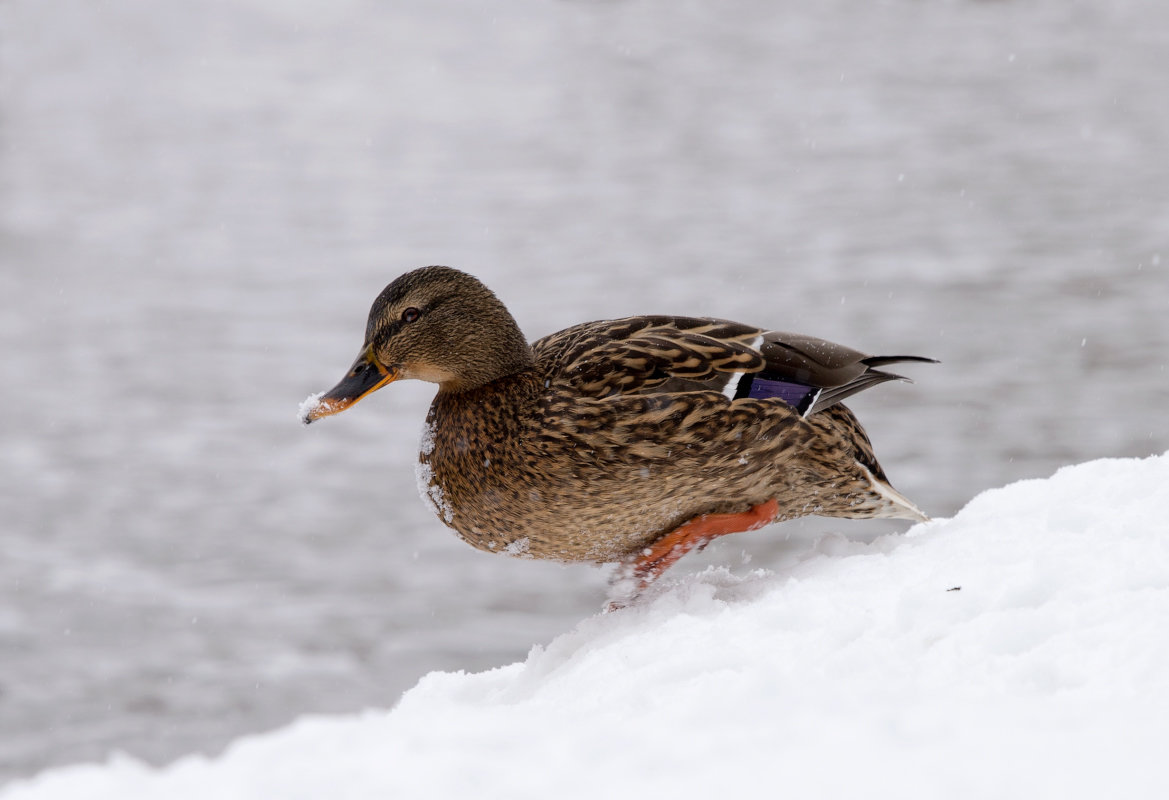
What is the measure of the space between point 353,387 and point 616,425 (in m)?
0.70

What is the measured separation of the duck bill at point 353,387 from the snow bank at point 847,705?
830 millimetres

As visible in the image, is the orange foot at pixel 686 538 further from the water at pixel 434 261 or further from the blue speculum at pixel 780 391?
the water at pixel 434 261

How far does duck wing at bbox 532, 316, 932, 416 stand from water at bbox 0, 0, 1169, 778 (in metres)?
1.30

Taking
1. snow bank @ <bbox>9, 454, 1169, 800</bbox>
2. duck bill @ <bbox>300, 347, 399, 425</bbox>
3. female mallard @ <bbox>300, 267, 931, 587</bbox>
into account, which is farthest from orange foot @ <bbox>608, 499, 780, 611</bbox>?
duck bill @ <bbox>300, 347, 399, 425</bbox>

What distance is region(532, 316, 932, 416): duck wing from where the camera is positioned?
10.3ft

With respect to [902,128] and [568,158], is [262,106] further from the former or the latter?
[902,128]

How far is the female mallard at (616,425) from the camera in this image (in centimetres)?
305

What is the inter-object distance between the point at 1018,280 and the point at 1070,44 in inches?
364

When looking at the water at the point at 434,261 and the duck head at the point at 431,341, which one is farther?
the water at the point at 434,261

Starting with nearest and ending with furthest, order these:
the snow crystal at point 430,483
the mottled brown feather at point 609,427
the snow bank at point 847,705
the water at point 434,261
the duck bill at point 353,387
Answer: the snow bank at point 847,705
the mottled brown feather at point 609,427
the duck bill at point 353,387
the snow crystal at point 430,483
the water at point 434,261

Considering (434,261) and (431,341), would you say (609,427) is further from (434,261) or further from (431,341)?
(434,261)

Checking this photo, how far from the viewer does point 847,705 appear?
86.0 inches

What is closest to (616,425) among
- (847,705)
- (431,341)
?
(431,341)

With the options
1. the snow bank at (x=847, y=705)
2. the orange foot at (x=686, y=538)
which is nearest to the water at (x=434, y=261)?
the orange foot at (x=686, y=538)
